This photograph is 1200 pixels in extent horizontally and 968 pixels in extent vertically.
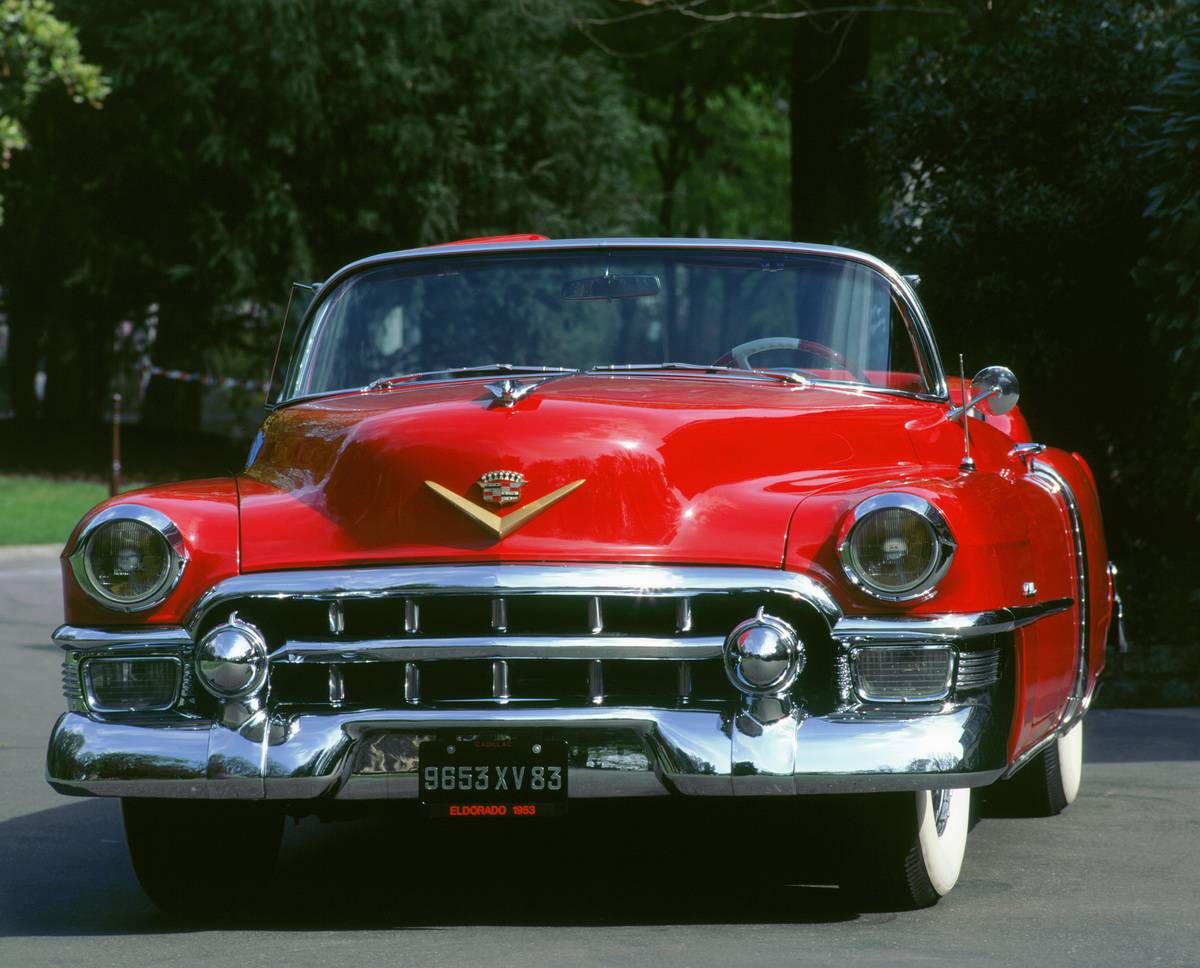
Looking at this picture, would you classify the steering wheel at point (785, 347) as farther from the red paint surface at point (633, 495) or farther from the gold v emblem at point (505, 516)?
the gold v emblem at point (505, 516)

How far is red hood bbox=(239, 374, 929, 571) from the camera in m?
5.07

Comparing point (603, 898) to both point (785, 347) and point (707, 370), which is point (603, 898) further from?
point (785, 347)

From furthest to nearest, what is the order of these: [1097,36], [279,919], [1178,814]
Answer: [1097,36] < [1178,814] < [279,919]

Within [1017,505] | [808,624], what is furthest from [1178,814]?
[808,624]

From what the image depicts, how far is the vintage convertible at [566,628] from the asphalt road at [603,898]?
23 cm

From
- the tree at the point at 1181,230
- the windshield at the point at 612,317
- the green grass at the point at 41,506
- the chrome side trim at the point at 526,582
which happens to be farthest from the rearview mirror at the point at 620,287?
the green grass at the point at 41,506

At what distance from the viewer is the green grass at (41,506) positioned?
2234 centimetres

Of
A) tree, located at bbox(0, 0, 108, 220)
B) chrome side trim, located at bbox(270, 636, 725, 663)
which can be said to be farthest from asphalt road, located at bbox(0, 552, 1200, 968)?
tree, located at bbox(0, 0, 108, 220)

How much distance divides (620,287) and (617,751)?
1873mm

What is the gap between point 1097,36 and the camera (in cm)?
1285

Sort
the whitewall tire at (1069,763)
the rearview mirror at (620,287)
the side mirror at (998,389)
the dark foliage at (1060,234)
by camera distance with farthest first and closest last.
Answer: the dark foliage at (1060,234), the whitewall tire at (1069,763), the rearview mirror at (620,287), the side mirror at (998,389)

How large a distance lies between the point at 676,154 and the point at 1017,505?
31589 mm

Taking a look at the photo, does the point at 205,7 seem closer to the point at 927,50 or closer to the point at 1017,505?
the point at 927,50

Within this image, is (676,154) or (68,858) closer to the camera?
(68,858)
